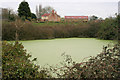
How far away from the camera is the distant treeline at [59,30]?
874cm

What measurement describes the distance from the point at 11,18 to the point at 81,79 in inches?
397

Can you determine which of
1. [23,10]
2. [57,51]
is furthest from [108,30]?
[23,10]

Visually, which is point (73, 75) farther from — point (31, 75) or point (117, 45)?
point (117, 45)

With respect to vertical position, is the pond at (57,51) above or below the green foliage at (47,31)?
below

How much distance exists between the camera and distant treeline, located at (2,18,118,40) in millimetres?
8742

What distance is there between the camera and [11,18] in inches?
428

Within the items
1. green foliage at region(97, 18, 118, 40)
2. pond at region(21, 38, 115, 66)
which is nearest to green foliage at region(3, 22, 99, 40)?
green foliage at region(97, 18, 118, 40)

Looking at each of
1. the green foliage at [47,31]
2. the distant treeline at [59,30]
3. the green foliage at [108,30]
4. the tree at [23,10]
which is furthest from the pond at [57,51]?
the tree at [23,10]

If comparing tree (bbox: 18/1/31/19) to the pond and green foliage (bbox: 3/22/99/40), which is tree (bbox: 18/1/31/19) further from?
the pond

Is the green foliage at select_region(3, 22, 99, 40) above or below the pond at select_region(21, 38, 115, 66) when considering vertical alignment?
above

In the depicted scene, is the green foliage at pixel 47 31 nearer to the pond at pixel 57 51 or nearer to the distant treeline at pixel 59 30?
the distant treeline at pixel 59 30

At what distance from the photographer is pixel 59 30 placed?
33.1 ft

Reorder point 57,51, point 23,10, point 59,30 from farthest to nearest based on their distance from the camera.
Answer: point 23,10 < point 59,30 < point 57,51

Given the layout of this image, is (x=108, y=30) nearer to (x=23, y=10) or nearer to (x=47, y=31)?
(x=47, y=31)
